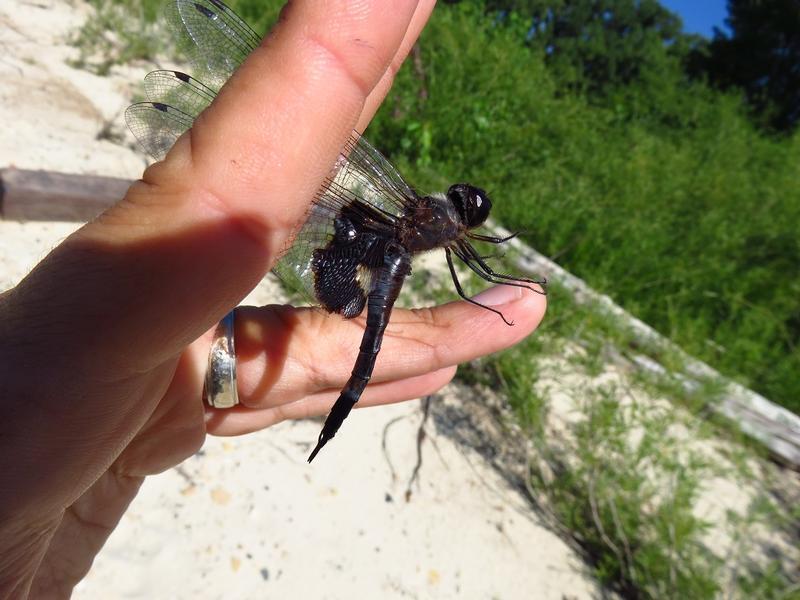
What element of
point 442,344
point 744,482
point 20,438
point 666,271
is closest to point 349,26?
point 20,438

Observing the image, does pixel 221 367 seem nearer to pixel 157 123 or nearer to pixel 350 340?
pixel 350 340

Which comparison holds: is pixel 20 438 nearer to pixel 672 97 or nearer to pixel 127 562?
pixel 127 562

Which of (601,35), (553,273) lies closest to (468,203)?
(553,273)

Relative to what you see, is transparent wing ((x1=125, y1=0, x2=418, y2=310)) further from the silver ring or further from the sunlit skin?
the sunlit skin

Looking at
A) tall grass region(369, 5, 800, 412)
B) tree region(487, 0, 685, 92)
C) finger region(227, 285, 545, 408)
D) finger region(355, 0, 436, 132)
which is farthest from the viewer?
tree region(487, 0, 685, 92)

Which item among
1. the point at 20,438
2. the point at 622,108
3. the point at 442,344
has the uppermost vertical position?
the point at 622,108

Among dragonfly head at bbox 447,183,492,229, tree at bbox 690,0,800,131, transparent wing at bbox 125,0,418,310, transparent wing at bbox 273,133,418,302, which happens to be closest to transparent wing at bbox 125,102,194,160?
transparent wing at bbox 125,0,418,310
